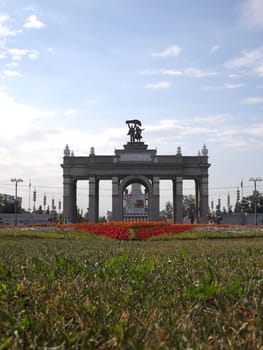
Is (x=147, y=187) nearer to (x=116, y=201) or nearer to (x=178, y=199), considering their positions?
(x=178, y=199)

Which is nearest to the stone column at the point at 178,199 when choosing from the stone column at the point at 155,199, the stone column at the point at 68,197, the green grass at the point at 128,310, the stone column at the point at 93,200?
the stone column at the point at 155,199

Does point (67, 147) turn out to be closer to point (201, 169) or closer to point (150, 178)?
point (150, 178)

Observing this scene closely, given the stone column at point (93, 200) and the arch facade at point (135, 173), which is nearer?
the arch facade at point (135, 173)

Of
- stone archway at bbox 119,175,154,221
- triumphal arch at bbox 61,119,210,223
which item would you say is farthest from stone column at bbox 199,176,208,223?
stone archway at bbox 119,175,154,221

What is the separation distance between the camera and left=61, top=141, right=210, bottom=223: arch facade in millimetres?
54969

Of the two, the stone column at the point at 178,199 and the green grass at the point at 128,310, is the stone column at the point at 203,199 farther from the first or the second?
the green grass at the point at 128,310

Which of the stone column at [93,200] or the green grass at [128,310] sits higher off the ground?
the stone column at [93,200]

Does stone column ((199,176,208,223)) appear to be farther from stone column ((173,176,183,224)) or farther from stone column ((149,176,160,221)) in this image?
stone column ((149,176,160,221))

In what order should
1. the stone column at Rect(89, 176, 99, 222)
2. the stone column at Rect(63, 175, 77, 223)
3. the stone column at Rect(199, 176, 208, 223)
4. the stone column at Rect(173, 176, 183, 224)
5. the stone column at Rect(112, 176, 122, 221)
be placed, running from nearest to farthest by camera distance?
the stone column at Rect(112, 176, 122, 221)
the stone column at Rect(173, 176, 183, 224)
the stone column at Rect(199, 176, 208, 223)
the stone column at Rect(89, 176, 99, 222)
the stone column at Rect(63, 175, 77, 223)

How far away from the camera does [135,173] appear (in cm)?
5509

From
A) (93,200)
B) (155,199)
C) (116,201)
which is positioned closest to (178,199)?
(155,199)

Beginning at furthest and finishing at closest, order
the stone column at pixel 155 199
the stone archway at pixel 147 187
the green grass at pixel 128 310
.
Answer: the stone archway at pixel 147 187 → the stone column at pixel 155 199 → the green grass at pixel 128 310

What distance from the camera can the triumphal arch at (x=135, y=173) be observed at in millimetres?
54969

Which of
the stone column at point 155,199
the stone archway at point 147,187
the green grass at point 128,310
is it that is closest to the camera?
the green grass at point 128,310
